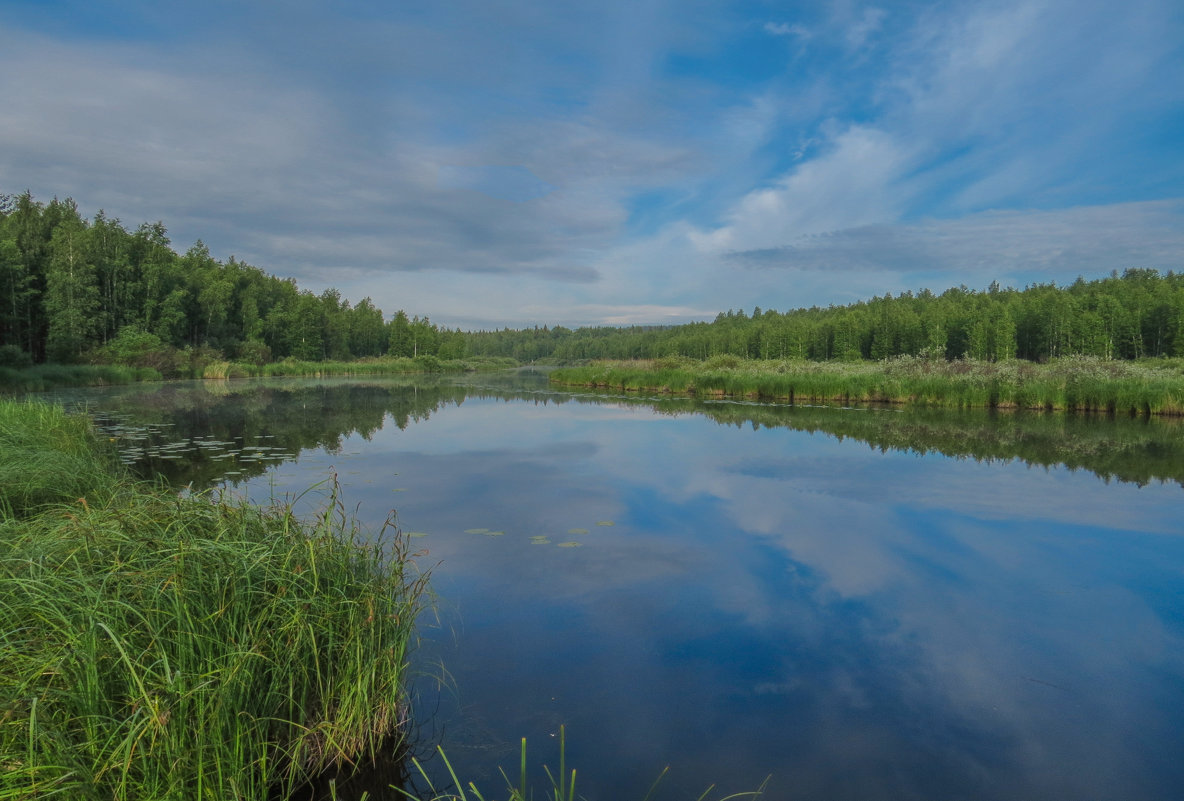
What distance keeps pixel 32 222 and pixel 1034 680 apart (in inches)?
1939

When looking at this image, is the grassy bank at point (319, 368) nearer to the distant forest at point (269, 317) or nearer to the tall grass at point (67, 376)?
the distant forest at point (269, 317)

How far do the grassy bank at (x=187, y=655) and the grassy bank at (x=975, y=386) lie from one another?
22.0 m

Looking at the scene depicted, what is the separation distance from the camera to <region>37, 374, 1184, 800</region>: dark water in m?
3.01

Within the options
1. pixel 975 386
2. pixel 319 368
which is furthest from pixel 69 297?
pixel 975 386

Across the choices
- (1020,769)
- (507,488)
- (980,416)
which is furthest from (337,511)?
(980,416)

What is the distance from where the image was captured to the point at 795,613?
15.4ft

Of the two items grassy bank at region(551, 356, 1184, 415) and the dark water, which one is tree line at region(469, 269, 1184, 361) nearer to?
grassy bank at region(551, 356, 1184, 415)

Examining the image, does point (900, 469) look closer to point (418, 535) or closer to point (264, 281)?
point (418, 535)

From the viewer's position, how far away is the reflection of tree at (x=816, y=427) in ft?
34.6

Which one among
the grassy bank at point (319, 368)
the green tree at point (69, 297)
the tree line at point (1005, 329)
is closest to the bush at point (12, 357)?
the green tree at point (69, 297)

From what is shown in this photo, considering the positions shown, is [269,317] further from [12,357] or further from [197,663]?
[197,663]

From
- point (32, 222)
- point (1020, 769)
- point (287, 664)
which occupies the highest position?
point (32, 222)

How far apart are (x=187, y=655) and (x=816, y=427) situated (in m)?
15.3

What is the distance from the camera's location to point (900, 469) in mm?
10227
